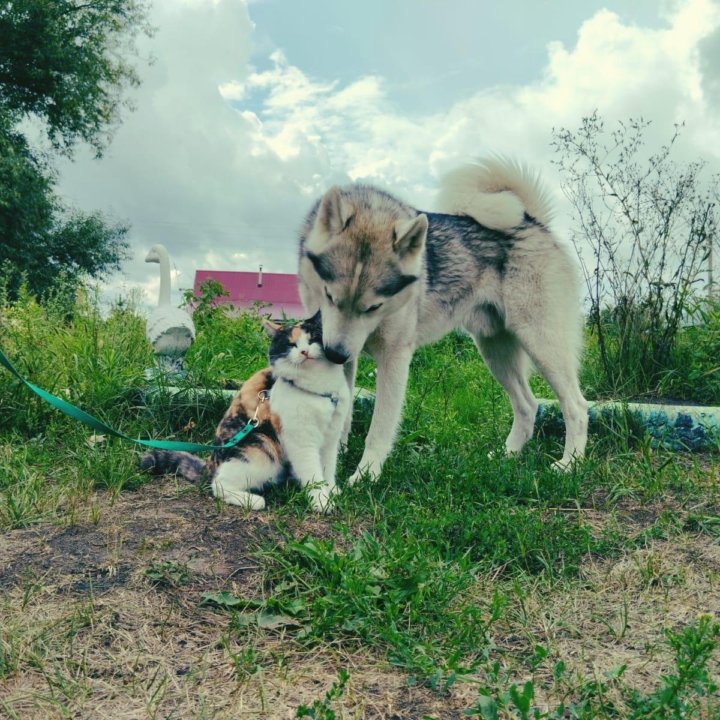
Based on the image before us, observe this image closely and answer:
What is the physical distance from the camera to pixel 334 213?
405 cm

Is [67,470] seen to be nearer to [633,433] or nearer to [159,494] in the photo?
[159,494]

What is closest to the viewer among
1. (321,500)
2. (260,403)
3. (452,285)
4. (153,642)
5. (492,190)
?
(153,642)

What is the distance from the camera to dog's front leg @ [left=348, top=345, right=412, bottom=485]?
4.40 m

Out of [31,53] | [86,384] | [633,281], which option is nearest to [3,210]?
[31,53]

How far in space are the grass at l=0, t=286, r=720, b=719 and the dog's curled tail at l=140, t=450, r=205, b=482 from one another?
10 centimetres

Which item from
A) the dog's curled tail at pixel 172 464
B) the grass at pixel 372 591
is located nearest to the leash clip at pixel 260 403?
the grass at pixel 372 591

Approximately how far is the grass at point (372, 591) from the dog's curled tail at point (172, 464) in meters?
0.10

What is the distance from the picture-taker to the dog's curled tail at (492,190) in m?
5.25

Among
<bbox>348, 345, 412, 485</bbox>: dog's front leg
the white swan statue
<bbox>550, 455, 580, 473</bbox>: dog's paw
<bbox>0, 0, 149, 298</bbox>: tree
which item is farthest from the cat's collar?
<bbox>0, 0, 149, 298</bbox>: tree

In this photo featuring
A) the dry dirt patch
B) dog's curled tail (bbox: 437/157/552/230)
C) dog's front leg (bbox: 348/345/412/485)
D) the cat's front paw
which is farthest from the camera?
dog's curled tail (bbox: 437/157/552/230)

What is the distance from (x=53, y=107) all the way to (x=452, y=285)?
22.7m

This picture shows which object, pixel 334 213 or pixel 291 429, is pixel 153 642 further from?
pixel 334 213

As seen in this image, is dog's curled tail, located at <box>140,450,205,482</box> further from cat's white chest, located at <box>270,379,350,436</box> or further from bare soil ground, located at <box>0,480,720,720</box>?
cat's white chest, located at <box>270,379,350,436</box>

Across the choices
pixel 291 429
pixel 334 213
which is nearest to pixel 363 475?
pixel 291 429
